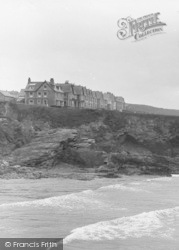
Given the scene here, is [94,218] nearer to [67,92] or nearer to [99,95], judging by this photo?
[67,92]

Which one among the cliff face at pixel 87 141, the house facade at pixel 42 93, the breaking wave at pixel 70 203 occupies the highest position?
the house facade at pixel 42 93

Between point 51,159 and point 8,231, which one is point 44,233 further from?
point 51,159

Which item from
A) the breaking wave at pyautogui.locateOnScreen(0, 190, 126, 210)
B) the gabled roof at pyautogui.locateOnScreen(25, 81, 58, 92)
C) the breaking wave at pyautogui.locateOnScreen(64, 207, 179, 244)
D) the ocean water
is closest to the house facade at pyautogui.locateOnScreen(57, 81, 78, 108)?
the gabled roof at pyautogui.locateOnScreen(25, 81, 58, 92)

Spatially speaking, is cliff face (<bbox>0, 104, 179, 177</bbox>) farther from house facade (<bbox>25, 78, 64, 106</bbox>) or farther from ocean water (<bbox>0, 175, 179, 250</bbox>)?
house facade (<bbox>25, 78, 64, 106</bbox>)

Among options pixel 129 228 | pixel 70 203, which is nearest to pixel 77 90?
pixel 70 203

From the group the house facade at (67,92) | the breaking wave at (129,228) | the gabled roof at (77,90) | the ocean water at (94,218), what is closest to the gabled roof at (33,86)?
the house facade at (67,92)

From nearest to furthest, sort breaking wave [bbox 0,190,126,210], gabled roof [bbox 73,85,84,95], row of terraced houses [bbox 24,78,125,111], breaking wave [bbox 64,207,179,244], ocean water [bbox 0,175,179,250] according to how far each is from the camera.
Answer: ocean water [bbox 0,175,179,250] < breaking wave [bbox 64,207,179,244] < breaking wave [bbox 0,190,126,210] < row of terraced houses [bbox 24,78,125,111] < gabled roof [bbox 73,85,84,95]

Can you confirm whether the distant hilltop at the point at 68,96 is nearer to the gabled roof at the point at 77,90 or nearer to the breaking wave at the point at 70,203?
the gabled roof at the point at 77,90
